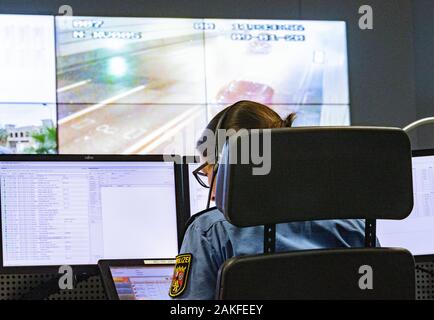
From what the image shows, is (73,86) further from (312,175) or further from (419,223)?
(312,175)

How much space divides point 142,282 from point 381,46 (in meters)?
3.29

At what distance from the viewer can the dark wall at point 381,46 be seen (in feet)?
14.7

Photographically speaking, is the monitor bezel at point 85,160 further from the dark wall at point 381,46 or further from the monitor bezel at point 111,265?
the dark wall at point 381,46

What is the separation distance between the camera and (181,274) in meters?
1.33

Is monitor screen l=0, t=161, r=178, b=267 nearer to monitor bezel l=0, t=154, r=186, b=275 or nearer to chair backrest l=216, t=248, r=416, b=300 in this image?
monitor bezel l=0, t=154, r=186, b=275

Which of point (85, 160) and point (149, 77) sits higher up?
point (149, 77)

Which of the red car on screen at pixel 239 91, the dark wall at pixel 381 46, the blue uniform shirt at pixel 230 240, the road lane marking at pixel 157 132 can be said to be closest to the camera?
the blue uniform shirt at pixel 230 240

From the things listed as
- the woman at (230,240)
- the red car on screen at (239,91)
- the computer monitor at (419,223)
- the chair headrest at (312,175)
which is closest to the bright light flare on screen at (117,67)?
the red car on screen at (239,91)

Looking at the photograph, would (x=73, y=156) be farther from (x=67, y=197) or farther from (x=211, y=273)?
(x=211, y=273)

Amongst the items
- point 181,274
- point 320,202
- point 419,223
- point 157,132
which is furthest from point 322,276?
point 157,132

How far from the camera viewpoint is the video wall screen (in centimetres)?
411

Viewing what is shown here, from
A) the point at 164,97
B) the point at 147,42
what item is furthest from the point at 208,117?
the point at 147,42

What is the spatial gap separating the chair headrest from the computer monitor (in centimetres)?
86

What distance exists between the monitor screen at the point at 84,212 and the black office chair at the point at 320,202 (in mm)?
723
